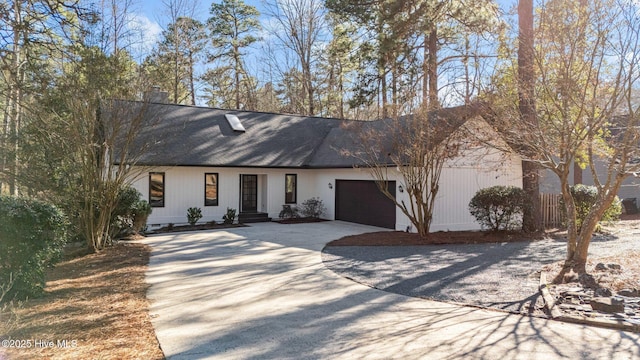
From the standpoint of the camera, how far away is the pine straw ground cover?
4176 millimetres

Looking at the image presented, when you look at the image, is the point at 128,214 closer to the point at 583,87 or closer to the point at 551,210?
the point at 583,87

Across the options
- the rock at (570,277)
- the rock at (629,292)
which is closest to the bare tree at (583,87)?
the rock at (570,277)

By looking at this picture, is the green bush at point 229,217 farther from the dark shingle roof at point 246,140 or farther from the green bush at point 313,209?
the green bush at point 313,209

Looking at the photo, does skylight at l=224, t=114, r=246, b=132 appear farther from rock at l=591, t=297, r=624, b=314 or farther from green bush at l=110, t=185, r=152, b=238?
rock at l=591, t=297, r=624, b=314

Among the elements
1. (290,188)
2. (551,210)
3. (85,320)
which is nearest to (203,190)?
(290,188)

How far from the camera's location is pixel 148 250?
35.0 feet

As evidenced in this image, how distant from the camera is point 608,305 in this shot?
5.46m

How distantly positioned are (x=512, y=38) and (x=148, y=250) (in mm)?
9998

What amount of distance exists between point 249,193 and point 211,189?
1.88m

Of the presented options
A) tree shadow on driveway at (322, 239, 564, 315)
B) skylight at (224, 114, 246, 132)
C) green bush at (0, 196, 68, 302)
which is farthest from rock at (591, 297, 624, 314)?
skylight at (224, 114, 246, 132)

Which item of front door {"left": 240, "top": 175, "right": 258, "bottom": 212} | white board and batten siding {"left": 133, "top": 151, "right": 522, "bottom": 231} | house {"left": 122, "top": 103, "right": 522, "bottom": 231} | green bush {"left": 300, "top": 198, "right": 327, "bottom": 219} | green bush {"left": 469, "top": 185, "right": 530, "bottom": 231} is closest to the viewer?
green bush {"left": 469, "top": 185, "right": 530, "bottom": 231}

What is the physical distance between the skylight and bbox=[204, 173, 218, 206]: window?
8.79 feet

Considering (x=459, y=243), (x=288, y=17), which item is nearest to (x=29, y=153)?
(x=459, y=243)

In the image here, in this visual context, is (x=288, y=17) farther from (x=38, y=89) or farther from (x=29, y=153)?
(x=38, y=89)
